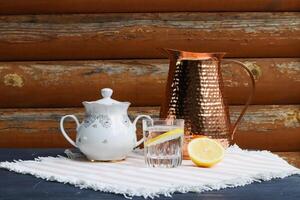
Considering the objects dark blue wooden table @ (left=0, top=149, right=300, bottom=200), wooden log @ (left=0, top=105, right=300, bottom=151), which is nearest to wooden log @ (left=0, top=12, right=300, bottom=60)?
wooden log @ (left=0, top=105, right=300, bottom=151)

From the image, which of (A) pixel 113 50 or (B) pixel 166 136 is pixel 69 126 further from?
(B) pixel 166 136

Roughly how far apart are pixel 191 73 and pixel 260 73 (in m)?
1.43

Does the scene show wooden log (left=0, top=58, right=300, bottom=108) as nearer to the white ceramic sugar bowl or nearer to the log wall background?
the log wall background

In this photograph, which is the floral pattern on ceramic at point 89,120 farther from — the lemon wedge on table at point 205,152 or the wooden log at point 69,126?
the wooden log at point 69,126

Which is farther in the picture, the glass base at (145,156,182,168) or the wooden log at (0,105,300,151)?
the wooden log at (0,105,300,151)

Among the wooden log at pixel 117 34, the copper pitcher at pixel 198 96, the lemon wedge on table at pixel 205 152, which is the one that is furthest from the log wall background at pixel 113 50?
the lemon wedge on table at pixel 205 152

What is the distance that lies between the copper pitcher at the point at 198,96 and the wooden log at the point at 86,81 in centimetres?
130

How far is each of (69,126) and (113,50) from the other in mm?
408

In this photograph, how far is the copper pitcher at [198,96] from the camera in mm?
1637

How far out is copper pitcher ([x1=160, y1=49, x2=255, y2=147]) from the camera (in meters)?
1.64

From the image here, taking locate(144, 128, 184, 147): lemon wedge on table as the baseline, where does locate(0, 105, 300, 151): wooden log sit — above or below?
below

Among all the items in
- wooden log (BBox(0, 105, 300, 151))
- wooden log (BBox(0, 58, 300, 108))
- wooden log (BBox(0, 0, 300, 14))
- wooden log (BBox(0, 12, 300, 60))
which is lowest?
wooden log (BBox(0, 105, 300, 151))

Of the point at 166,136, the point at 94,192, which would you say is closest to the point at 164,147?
the point at 166,136

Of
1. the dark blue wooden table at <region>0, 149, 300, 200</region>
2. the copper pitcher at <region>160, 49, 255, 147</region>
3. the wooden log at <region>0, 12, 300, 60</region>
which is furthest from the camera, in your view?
the wooden log at <region>0, 12, 300, 60</region>
